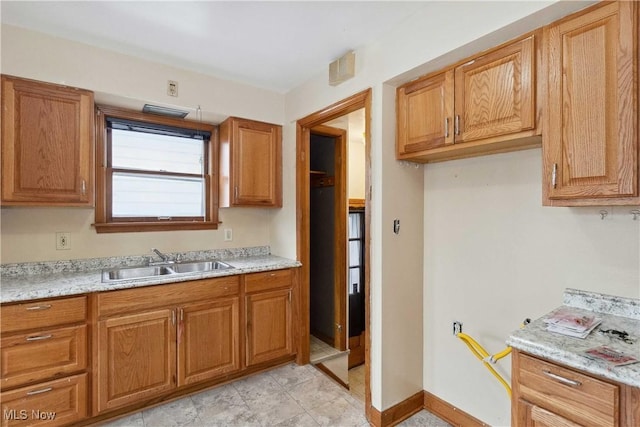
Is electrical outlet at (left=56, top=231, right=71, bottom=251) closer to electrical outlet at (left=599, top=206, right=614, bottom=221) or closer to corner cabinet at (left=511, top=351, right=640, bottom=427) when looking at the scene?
corner cabinet at (left=511, top=351, right=640, bottom=427)

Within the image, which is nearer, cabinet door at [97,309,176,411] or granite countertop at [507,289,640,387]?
granite countertop at [507,289,640,387]

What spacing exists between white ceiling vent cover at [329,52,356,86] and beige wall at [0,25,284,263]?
85 cm

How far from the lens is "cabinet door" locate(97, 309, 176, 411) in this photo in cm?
198

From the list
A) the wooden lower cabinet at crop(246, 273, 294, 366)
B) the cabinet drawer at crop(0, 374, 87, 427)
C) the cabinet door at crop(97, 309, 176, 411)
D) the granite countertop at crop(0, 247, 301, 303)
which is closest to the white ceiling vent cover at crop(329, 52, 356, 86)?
the granite countertop at crop(0, 247, 301, 303)

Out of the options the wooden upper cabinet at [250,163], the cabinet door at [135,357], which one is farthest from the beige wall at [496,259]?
the cabinet door at [135,357]

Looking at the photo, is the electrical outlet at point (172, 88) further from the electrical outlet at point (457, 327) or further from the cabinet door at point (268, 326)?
the electrical outlet at point (457, 327)

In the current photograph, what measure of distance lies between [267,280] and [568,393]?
79.2 inches

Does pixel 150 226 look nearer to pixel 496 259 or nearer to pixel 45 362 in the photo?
pixel 45 362

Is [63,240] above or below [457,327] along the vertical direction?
above

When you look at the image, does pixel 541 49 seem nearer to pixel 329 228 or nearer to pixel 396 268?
pixel 396 268

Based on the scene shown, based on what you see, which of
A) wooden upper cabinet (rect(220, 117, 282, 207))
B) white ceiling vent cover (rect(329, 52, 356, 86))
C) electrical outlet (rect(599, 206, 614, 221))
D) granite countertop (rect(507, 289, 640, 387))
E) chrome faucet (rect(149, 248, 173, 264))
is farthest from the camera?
wooden upper cabinet (rect(220, 117, 282, 207))

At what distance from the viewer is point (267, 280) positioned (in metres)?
2.64

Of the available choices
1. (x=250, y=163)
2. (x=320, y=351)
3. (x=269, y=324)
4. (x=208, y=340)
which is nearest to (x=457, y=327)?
(x=269, y=324)

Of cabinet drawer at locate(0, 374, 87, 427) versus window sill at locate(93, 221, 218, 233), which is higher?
window sill at locate(93, 221, 218, 233)
